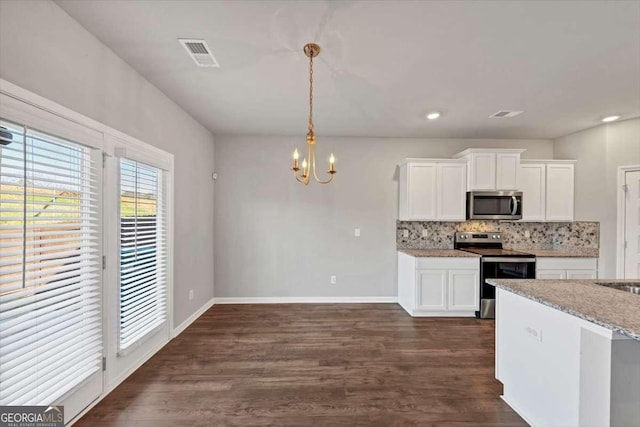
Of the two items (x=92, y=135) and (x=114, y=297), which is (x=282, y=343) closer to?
(x=114, y=297)

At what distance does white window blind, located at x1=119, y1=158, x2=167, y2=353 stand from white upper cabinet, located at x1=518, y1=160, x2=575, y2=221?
484 cm

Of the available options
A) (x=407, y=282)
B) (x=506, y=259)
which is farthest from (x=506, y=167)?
(x=407, y=282)

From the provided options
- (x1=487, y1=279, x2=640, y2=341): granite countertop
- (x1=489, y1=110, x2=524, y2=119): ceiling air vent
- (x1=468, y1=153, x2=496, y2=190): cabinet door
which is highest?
(x1=489, y1=110, x2=524, y2=119): ceiling air vent

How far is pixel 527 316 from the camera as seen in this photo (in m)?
1.89

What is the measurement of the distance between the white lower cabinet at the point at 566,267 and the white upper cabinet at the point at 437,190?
3.85ft

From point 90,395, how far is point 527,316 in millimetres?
3096

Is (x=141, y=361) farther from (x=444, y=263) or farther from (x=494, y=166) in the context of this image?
(x=494, y=166)

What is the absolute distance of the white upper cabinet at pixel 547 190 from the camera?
13.8 ft

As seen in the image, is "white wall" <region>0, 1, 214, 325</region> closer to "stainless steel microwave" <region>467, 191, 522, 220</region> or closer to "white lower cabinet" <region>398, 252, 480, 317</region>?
"white lower cabinet" <region>398, 252, 480, 317</region>

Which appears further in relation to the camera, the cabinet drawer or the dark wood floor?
the cabinet drawer

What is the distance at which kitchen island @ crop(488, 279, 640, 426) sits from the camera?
4.60 ft

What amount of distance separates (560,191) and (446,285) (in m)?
2.31

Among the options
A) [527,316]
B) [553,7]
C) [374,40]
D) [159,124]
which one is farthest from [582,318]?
[159,124]

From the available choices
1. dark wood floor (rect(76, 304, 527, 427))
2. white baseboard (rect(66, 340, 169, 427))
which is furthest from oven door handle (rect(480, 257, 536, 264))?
white baseboard (rect(66, 340, 169, 427))
